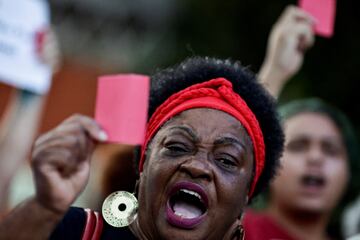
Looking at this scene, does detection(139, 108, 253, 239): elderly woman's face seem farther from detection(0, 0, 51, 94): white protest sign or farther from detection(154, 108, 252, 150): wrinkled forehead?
detection(0, 0, 51, 94): white protest sign

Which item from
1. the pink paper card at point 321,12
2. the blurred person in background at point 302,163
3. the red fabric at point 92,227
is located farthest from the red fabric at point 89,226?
the pink paper card at point 321,12

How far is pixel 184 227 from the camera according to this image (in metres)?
2.72

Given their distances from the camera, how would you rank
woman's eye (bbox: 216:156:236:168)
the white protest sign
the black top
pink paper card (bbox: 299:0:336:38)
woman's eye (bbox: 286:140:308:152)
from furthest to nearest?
1. woman's eye (bbox: 286:140:308:152)
2. the white protest sign
3. pink paper card (bbox: 299:0:336:38)
4. woman's eye (bbox: 216:156:236:168)
5. the black top

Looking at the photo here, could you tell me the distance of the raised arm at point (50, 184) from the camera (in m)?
2.32

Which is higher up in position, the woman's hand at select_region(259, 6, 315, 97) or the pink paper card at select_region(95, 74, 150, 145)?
the woman's hand at select_region(259, 6, 315, 97)

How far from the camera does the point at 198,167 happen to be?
2.78 m

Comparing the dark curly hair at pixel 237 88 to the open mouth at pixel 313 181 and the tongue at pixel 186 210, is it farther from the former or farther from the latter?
the open mouth at pixel 313 181

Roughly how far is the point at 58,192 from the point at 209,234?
626 mm

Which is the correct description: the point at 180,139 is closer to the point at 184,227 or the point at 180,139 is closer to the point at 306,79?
the point at 184,227

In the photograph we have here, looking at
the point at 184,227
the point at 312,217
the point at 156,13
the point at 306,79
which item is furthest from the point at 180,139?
the point at 156,13

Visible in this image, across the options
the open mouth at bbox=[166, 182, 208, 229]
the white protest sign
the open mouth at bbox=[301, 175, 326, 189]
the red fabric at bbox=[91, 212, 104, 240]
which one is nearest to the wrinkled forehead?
the open mouth at bbox=[166, 182, 208, 229]

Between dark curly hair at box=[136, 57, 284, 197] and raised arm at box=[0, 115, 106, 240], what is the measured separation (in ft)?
2.52

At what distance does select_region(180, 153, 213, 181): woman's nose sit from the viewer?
2.77 meters

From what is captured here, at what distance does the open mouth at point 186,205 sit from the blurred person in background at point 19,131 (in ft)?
5.10
